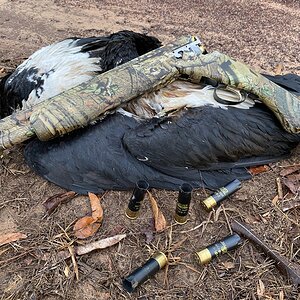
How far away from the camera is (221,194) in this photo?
3766 millimetres

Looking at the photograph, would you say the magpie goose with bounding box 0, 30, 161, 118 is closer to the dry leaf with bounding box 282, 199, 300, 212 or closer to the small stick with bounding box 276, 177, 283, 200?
the small stick with bounding box 276, 177, 283, 200

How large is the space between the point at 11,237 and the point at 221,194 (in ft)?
4.73

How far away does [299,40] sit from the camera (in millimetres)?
6105

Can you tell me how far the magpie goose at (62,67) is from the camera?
4.17 meters

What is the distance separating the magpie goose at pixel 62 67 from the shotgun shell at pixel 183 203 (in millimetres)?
1201

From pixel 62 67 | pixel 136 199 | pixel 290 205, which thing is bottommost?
pixel 290 205

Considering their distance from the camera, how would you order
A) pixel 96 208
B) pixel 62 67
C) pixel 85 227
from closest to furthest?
pixel 85 227
pixel 96 208
pixel 62 67

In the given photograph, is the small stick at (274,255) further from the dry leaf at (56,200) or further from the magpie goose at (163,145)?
the dry leaf at (56,200)

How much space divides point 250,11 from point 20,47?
9.25 ft

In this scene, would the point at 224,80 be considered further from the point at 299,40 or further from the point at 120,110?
the point at 299,40

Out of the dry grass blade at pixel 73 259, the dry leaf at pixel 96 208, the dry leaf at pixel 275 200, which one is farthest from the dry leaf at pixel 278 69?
the dry grass blade at pixel 73 259

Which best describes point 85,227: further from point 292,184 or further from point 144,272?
point 292,184

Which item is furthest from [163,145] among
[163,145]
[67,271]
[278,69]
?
[278,69]

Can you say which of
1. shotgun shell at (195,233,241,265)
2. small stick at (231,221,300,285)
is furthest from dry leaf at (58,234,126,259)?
small stick at (231,221,300,285)
